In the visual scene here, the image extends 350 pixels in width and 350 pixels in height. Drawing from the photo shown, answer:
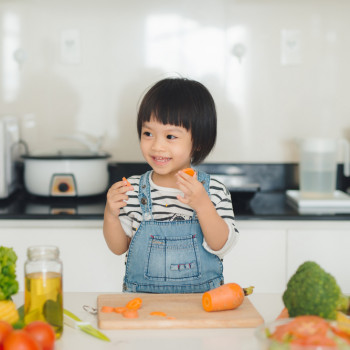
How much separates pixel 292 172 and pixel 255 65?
1.65 feet

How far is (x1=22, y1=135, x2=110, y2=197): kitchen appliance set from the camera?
2.12 metres

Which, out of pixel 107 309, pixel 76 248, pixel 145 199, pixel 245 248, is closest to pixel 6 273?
pixel 107 309

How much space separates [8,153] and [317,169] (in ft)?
4.09

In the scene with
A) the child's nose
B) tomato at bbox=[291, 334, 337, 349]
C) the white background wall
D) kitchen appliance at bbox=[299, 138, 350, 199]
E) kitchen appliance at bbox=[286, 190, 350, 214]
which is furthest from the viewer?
the white background wall

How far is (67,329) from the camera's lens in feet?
3.17

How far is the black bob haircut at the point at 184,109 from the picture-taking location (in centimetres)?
137

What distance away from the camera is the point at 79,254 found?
195 centimetres

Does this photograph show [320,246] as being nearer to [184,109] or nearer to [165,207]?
[165,207]

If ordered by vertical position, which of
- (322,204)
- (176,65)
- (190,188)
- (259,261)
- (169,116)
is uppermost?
(176,65)

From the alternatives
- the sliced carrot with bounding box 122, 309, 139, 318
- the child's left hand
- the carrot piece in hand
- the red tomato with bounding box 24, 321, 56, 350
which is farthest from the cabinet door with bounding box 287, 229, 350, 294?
the red tomato with bounding box 24, 321, 56, 350

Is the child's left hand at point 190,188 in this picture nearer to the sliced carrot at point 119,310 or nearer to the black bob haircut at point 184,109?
A: the black bob haircut at point 184,109

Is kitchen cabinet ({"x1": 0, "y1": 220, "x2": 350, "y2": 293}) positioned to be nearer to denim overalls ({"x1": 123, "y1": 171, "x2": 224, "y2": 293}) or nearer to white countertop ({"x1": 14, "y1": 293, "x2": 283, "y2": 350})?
denim overalls ({"x1": 123, "y1": 171, "x2": 224, "y2": 293})

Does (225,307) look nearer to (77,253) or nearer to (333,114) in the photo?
(77,253)

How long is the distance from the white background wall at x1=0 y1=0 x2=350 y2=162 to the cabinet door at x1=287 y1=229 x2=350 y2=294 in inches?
23.8
